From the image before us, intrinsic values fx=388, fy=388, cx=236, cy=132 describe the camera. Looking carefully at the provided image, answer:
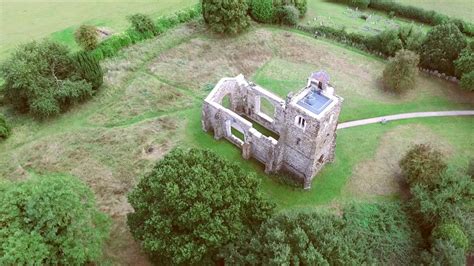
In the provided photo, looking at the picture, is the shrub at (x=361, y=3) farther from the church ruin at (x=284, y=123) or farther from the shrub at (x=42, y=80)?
the shrub at (x=42, y=80)

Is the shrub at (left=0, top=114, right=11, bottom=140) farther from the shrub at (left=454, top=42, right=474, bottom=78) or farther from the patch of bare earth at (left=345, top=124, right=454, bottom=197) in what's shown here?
the shrub at (left=454, top=42, right=474, bottom=78)

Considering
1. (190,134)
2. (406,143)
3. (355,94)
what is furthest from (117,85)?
(406,143)

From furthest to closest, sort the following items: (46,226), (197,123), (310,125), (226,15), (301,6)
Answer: (301,6)
(226,15)
(197,123)
(310,125)
(46,226)

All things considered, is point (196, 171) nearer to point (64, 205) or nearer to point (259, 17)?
point (64, 205)

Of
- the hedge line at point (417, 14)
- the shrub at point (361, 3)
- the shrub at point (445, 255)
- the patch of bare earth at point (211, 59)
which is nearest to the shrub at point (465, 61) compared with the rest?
the hedge line at point (417, 14)

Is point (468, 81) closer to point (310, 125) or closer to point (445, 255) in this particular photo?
point (445, 255)

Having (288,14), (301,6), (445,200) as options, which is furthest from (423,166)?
(301,6)

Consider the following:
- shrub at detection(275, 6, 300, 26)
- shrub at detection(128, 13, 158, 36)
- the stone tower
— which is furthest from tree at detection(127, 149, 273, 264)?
shrub at detection(275, 6, 300, 26)
